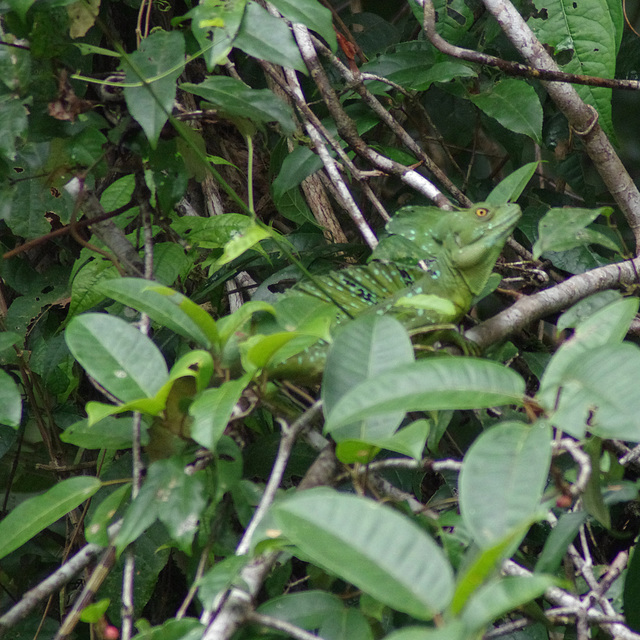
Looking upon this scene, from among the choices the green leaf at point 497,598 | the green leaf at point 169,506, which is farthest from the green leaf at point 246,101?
the green leaf at point 497,598

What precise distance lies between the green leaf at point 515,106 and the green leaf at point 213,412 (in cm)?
131

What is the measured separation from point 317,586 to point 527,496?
0.60 meters

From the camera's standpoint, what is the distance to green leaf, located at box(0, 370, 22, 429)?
1.35 meters

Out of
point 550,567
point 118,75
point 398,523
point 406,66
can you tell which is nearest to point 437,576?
point 398,523

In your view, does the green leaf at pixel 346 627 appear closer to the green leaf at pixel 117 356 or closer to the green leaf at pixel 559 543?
the green leaf at pixel 559 543

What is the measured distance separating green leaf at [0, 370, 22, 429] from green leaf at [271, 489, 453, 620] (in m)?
0.79

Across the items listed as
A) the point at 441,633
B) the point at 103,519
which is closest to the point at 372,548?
the point at 441,633

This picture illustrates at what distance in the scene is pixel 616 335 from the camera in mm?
1091

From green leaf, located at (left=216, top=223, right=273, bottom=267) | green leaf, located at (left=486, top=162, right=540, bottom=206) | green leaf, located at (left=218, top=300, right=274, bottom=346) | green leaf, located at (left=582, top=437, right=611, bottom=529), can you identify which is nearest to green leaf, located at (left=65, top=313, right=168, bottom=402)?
green leaf, located at (left=218, top=300, right=274, bottom=346)

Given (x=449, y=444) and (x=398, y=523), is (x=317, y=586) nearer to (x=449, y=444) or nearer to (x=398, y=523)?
(x=398, y=523)

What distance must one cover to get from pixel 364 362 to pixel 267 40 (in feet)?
2.79

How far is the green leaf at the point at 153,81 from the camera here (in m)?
1.49

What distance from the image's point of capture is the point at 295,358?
5.59 feet

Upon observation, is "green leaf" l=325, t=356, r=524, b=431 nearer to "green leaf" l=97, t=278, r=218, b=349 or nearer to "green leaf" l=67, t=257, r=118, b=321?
"green leaf" l=97, t=278, r=218, b=349
